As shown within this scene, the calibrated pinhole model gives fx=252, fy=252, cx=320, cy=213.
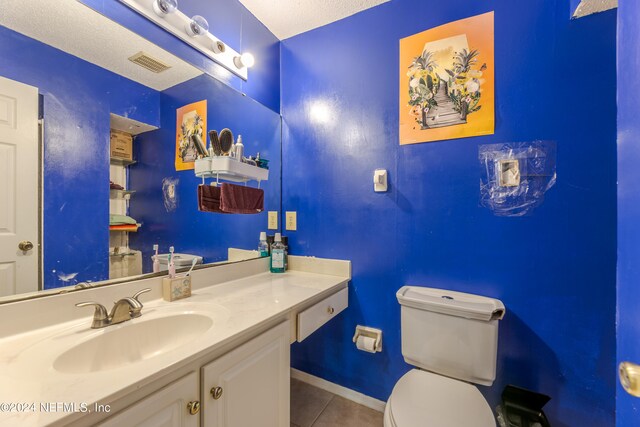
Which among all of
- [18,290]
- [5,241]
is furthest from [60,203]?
[18,290]

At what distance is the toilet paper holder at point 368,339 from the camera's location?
4.53 feet

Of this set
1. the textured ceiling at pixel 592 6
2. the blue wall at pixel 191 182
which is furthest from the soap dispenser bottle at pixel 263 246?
the textured ceiling at pixel 592 6

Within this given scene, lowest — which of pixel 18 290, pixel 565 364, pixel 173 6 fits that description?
pixel 565 364

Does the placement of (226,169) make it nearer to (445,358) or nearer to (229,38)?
(229,38)

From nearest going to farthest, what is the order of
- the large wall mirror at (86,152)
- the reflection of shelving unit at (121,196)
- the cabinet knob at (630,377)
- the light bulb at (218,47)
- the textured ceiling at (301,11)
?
the cabinet knob at (630,377) → the large wall mirror at (86,152) → the reflection of shelving unit at (121,196) → the light bulb at (218,47) → the textured ceiling at (301,11)

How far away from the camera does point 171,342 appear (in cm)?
89

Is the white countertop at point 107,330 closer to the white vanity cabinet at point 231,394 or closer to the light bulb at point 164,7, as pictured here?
the white vanity cabinet at point 231,394

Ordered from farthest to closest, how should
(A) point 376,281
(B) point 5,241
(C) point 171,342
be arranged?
(A) point 376,281, (C) point 171,342, (B) point 5,241

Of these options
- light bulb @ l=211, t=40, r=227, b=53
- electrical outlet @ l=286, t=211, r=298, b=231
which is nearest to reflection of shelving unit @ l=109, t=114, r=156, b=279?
light bulb @ l=211, t=40, r=227, b=53

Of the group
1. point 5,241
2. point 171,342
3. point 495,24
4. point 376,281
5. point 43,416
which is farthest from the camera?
point 376,281

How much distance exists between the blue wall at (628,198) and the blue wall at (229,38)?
58.4 inches

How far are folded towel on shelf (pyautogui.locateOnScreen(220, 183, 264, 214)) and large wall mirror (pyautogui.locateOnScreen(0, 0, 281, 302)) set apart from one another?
122mm

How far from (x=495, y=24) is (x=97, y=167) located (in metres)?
1.78

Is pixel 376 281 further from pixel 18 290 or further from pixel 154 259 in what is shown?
pixel 18 290
